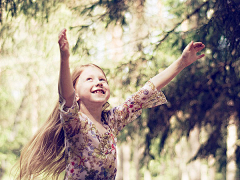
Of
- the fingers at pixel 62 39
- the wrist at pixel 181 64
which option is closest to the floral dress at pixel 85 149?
the fingers at pixel 62 39

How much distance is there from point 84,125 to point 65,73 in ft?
1.13

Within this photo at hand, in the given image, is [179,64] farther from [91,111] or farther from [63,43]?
[63,43]

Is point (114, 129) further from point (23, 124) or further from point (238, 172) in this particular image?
point (23, 124)

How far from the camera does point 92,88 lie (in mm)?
1833

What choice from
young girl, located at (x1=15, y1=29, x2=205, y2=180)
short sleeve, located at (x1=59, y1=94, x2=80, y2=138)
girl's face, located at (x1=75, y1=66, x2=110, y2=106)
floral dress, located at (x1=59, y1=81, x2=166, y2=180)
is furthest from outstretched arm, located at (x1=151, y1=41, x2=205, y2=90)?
short sleeve, located at (x1=59, y1=94, x2=80, y2=138)

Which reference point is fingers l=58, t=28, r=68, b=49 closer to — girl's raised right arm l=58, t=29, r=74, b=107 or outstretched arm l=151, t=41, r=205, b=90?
girl's raised right arm l=58, t=29, r=74, b=107

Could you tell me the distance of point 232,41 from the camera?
9.44 ft

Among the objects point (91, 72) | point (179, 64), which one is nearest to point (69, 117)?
point (91, 72)

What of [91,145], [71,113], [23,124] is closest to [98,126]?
[91,145]

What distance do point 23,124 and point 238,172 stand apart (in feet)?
16.2

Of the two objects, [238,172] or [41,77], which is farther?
[41,77]

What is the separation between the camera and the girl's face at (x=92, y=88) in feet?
5.96

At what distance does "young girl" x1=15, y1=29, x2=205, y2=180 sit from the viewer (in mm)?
1640

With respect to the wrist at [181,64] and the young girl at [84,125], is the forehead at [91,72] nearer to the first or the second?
the young girl at [84,125]
